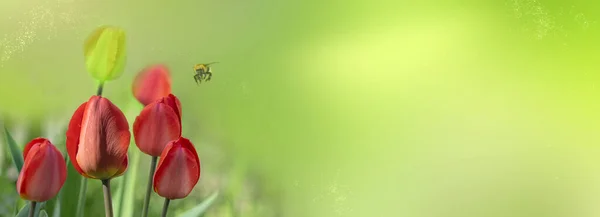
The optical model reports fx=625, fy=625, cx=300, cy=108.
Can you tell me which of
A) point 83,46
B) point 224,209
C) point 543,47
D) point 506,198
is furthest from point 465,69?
point 83,46

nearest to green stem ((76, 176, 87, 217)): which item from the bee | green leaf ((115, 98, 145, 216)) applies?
green leaf ((115, 98, 145, 216))

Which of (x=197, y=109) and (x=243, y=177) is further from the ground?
(x=197, y=109)

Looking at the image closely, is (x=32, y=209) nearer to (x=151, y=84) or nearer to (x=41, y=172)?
(x=41, y=172)

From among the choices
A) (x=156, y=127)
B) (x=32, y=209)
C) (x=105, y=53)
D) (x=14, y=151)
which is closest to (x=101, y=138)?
(x=156, y=127)

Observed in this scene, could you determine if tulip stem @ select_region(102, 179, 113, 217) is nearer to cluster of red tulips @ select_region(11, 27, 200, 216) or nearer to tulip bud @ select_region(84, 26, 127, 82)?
cluster of red tulips @ select_region(11, 27, 200, 216)

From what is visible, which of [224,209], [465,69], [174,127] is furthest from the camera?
[465,69]

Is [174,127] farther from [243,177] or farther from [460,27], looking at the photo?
[460,27]
